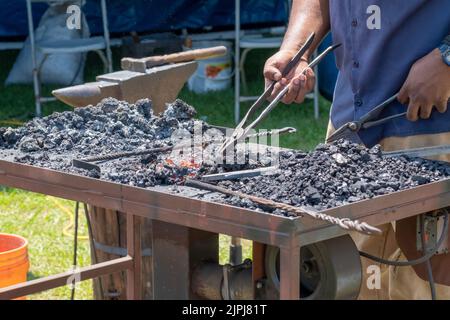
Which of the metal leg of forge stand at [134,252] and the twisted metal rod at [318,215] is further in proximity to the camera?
the metal leg of forge stand at [134,252]

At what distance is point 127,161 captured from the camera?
2.66 m

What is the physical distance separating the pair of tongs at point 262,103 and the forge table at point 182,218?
31cm

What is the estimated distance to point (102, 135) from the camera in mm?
2965

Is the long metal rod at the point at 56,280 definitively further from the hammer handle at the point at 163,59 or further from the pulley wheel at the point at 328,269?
the hammer handle at the point at 163,59

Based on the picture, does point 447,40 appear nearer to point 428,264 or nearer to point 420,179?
point 420,179

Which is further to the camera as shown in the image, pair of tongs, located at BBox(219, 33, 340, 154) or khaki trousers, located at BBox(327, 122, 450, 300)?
khaki trousers, located at BBox(327, 122, 450, 300)

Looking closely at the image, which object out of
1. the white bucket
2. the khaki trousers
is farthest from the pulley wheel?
the white bucket

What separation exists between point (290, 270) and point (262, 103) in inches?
42.9

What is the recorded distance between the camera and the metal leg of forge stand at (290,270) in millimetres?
2018

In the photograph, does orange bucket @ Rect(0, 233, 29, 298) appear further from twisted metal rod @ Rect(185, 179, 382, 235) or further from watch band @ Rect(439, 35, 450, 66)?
watch band @ Rect(439, 35, 450, 66)

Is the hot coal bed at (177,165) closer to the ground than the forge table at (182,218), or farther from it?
farther from it

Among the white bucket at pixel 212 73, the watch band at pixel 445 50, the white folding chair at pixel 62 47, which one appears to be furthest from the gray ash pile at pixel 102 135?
the white bucket at pixel 212 73

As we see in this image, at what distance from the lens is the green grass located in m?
4.89

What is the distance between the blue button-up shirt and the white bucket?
17.6 feet
